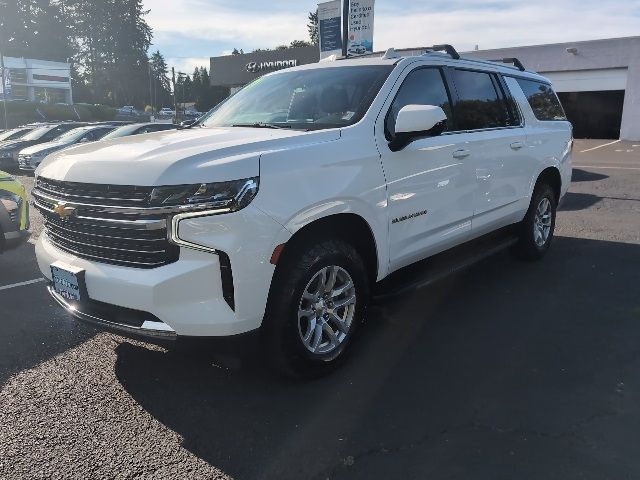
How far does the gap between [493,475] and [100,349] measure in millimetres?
2784

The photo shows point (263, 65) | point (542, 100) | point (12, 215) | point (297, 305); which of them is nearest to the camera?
point (297, 305)

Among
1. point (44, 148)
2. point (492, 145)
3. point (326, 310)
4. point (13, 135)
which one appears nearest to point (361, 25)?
point (44, 148)

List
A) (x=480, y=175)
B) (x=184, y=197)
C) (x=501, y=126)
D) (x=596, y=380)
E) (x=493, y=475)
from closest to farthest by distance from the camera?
(x=493, y=475) → (x=184, y=197) → (x=596, y=380) → (x=480, y=175) → (x=501, y=126)

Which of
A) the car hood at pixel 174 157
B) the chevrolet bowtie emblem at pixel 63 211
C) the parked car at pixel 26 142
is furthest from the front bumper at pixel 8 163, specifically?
the chevrolet bowtie emblem at pixel 63 211

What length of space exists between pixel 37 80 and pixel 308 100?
3032 inches

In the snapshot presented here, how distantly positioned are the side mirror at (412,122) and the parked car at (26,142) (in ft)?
55.2

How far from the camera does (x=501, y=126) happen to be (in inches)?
204

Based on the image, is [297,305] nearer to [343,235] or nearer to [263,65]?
[343,235]

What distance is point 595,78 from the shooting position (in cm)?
3034

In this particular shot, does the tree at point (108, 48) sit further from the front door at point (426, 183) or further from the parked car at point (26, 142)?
the front door at point (426, 183)

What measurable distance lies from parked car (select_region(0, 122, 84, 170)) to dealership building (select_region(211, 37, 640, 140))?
1431 centimetres

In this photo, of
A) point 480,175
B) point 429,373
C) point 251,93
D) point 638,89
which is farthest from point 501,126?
point 638,89

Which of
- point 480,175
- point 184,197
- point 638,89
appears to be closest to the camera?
point 184,197

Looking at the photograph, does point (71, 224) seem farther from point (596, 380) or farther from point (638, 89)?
point (638, 89)
